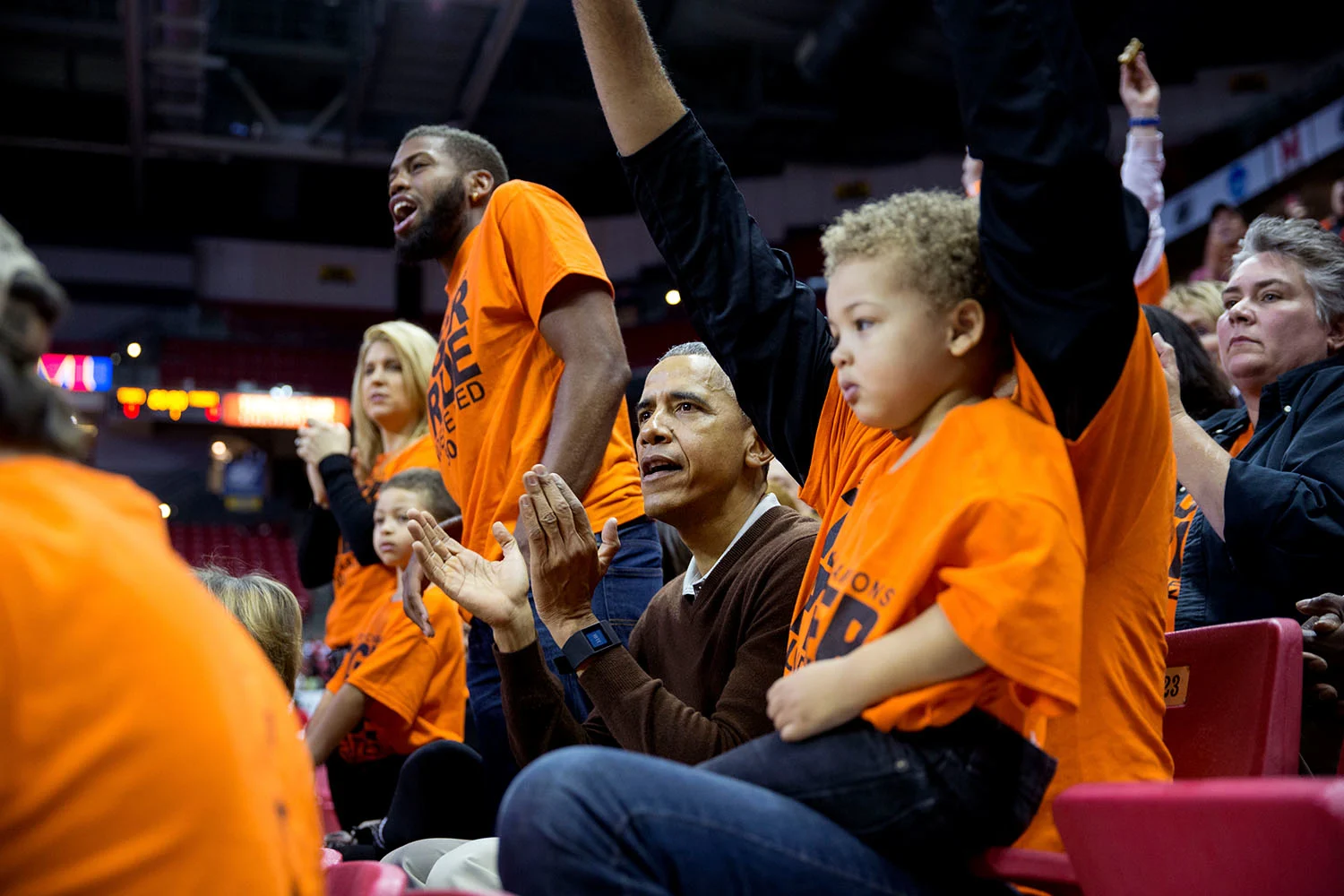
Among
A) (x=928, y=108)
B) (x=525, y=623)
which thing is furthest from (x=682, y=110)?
(x=928, y=108)

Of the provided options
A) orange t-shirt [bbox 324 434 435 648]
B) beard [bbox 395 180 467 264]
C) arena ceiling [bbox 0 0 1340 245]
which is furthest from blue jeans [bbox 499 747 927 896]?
arena ceiling [bbox 0 0 1340 245]

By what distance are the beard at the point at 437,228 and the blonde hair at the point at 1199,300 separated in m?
1.68

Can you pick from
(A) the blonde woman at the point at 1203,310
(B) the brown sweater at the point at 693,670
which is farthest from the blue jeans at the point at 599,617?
(A) the blonde woman at the point at 1203,310

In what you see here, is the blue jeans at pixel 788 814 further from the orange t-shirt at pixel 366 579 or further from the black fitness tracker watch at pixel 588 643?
the orange t-shirt at pixel 366 579

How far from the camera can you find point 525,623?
1.67 meters

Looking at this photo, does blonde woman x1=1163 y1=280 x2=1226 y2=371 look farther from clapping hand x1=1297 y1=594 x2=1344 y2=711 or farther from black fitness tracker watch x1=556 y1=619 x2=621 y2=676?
black fitness tracker watch x1=556 y1=619 x2=621 y2=676

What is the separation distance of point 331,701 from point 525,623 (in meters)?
1.45

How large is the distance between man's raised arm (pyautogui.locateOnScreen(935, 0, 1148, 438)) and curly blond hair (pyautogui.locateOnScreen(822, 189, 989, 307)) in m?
0.03

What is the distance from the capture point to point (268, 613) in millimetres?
2055

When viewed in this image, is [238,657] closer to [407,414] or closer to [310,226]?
[407,414]

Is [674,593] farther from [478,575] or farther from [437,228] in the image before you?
[437,228]

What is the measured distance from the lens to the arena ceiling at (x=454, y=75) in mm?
9609

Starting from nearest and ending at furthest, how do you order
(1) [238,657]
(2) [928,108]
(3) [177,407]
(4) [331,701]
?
(1) [238,657]
(4) [331,701]
(2) [928,108]
(3) [177,407]

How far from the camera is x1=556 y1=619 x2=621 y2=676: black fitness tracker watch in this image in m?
1.56
